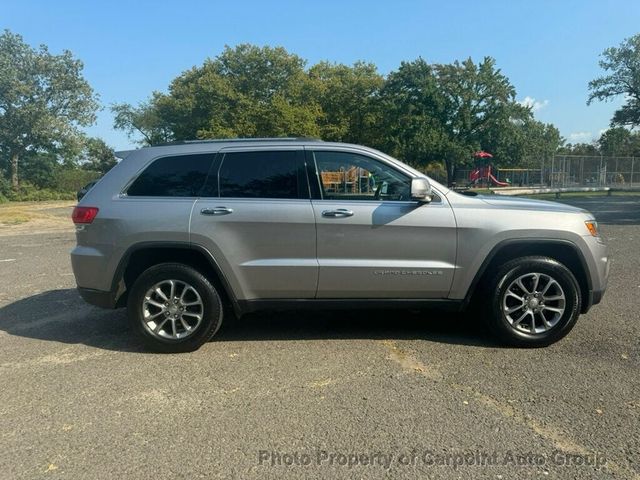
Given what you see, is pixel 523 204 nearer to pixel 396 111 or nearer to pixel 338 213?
pixel 338 213

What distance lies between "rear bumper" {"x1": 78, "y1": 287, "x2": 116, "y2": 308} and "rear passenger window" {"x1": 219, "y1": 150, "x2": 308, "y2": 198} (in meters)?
1.38

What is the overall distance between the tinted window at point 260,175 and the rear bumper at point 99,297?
139 centimetres

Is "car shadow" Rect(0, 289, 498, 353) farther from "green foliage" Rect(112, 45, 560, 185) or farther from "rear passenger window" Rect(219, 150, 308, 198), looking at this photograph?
"green foliage" Rect(112, 45, 560, 185)

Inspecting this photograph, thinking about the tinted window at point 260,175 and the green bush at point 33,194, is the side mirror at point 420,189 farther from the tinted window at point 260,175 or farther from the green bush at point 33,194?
the green bush at point 33,194

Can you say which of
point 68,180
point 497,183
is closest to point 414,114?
point 497,183

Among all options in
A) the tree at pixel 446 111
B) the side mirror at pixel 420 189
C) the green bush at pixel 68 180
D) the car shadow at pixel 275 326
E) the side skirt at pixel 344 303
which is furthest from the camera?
the green bush at pixel 68 180

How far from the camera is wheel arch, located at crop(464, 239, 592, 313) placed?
4.63 m

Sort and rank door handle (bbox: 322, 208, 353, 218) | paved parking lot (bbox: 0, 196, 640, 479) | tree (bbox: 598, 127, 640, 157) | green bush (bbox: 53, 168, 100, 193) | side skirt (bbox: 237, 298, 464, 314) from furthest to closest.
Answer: tree (bbox: 598, 127, 640, 157), green bush (bbox: 53, 168, 100, 193), side skirt (bbox: 237, 298, 464, 314), door handle (bbox: 322, 208, 353, 218), paved parking lot (bbox: 0, 196, 640, 479)

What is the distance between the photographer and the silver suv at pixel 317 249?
4602 mm

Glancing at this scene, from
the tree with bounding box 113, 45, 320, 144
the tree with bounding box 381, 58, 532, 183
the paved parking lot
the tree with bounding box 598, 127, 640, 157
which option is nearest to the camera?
the paved parking lot

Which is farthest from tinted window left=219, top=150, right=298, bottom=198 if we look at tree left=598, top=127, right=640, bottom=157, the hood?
tree left=598, top=127, right=640, bottom=157

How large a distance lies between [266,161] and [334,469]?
2.83 metres

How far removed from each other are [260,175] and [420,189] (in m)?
1.45

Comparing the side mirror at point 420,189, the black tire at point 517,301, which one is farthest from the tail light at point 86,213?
the black tire at point 517,301
